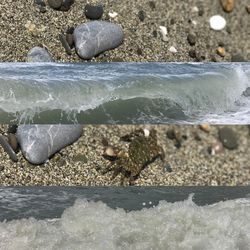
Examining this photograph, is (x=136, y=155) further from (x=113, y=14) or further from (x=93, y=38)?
(x=113, y=14)

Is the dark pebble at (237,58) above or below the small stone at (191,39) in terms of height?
below

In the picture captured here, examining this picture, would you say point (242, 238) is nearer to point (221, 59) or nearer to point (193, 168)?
point (193, 168)

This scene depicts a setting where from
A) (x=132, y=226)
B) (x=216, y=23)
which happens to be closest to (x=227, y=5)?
(x=216, y=23)

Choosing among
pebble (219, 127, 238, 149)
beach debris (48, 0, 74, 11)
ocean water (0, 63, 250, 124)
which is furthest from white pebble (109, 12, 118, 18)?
pebble (219, 127, 238, 149)

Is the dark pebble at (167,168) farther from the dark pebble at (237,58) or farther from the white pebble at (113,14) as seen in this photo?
the white pebble at (113,14)

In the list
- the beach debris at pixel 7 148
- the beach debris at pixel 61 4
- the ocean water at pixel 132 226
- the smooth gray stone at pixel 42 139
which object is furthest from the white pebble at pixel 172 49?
the beach debris at pixel 7 148

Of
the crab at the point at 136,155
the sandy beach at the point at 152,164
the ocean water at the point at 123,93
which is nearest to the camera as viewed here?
the ocean water at the point at 123,93

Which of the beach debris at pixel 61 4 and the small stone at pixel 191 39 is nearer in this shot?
the beach debris at pixel 61 4

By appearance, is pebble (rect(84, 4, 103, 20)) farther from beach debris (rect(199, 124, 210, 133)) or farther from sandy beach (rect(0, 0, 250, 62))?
beach debris (rect(199, 124, 210, 133))
